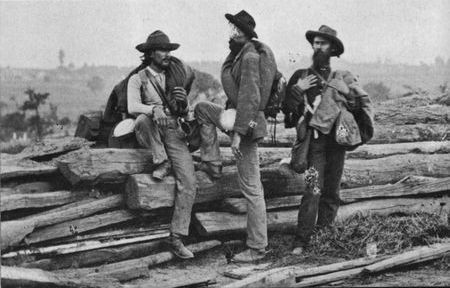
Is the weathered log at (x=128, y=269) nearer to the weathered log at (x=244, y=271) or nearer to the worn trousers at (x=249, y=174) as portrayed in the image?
the weathered log at (x=244, y=271)

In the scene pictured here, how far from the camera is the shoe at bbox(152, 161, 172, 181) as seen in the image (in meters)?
6.38

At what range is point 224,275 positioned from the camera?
607cm


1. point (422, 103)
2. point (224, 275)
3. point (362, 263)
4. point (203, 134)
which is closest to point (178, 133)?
point (203, 134)

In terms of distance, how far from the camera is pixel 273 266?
247 inches

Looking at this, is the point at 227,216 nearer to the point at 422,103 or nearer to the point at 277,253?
the point at 277,253

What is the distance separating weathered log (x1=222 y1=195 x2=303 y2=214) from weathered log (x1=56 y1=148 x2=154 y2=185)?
106 centimetres

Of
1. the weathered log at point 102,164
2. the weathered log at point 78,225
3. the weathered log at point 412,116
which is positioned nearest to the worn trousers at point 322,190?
the weathered log at point 102,164

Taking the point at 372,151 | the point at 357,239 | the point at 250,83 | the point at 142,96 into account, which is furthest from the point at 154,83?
the point at 372,151

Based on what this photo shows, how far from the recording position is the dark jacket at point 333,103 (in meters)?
6.59

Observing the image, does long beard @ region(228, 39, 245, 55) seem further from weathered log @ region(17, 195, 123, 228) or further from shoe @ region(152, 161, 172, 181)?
weathered log @ region(17, 195, 123, 228)

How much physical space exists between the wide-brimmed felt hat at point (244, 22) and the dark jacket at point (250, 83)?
0.41 feet

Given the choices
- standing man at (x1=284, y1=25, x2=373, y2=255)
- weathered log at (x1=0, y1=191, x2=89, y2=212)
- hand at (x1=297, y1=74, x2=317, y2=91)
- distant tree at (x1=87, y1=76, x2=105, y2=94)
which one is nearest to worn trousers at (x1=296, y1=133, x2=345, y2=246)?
standing man at (x1=284, y1=25, x2=373, y2=255)

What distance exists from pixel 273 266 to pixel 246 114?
167 centimetres

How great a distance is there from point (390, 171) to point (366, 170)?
442 mm
